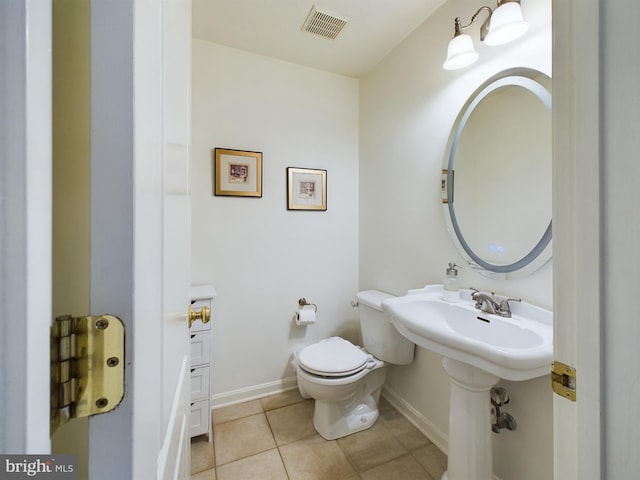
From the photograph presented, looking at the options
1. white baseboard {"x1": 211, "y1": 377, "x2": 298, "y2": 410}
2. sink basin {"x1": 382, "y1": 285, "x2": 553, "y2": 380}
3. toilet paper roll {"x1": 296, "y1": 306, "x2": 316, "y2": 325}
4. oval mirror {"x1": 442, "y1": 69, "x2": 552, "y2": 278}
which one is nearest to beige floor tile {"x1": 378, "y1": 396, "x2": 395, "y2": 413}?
white baseboard {"x1": 211, "y1": 377, "x2": 298, "y2": 410}

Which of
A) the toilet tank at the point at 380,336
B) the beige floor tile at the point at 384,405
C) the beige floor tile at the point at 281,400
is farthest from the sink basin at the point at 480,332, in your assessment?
the beige floor tile at the point at 281,400

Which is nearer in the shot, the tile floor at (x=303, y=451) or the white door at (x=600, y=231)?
the white door at (x=600, y=231)

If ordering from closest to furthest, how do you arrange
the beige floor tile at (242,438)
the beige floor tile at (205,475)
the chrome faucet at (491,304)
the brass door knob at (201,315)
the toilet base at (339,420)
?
the brass door knob at (201,315)
the chrome faucet at (491,304)
the beige floor tile at (205,475)
the beige floor tile at (242,438)
the toilet base at (339,420)

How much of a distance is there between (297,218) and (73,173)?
1821 mm

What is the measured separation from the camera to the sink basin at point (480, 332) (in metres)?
0.79

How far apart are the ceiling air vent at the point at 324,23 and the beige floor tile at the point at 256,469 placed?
2.46 meters

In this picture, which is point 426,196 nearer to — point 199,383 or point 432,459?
point 432,459

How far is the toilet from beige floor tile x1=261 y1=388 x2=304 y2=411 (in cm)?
30

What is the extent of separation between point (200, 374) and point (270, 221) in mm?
1063

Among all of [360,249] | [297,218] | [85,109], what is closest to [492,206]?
[360,249]

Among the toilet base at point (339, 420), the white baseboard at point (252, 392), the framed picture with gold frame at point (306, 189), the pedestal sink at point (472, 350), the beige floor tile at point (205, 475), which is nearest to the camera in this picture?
the pedestal sink at point (472, 350)

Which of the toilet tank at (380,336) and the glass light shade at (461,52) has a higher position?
the glass light shade at (461,52)

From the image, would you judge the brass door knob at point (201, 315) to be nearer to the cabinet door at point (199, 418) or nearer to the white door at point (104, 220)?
the white door at point (104, 220)

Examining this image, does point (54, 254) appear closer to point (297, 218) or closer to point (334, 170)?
point (297, 218)
